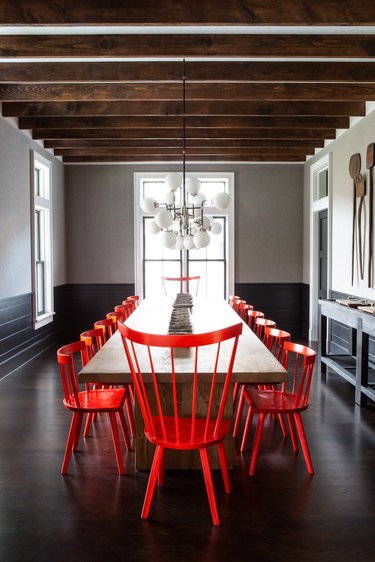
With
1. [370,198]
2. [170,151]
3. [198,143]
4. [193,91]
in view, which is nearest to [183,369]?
[193,91]

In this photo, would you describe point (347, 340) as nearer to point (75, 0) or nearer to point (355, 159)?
point (355, 159)

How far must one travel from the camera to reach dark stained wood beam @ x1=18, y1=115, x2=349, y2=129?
595 centimetres

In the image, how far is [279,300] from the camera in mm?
8453

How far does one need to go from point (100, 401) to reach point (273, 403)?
1096 millimetres

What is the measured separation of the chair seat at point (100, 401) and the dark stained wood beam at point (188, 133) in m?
4.30

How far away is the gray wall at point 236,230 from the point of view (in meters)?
8.31

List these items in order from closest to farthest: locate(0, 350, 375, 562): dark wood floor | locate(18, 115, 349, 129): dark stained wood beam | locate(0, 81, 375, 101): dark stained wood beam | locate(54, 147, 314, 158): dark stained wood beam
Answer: locate(0, 350, 375, 562): dark wood floor → locate(0, 81, 375, 101): dark stained wood beam → locate(18, 115, 349, 129): dark stained wood beam → locate(54, 147, 314, 158): dark stained wood beam

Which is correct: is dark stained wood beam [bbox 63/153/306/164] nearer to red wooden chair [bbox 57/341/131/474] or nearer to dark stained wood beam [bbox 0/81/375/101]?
dark stained wood beam [bbox 0/81/375/101]

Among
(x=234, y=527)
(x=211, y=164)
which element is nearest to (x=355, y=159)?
(x=211, y=164)

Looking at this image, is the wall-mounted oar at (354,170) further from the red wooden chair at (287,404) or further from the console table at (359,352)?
the red wooden chair at (287,404)

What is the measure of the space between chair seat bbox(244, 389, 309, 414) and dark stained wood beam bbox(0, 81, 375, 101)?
3.20 meters

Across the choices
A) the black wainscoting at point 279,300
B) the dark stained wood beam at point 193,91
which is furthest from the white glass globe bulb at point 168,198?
the black wainscoting at point 279,300

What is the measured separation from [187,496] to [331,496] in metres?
0.81

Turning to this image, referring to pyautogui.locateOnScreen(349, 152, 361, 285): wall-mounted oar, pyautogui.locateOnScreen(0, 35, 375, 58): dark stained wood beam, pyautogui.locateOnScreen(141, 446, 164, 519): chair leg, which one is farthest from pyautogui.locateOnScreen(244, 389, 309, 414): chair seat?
pyautogui.locateOnScreen(349, 152, 361, 285): wall-mounted oar
